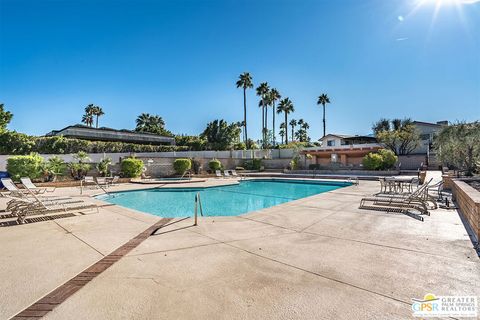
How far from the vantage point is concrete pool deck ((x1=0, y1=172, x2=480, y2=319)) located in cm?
250

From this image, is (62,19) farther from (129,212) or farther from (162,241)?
(162,241)

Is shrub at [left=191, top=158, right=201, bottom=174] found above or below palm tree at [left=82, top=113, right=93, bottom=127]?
below

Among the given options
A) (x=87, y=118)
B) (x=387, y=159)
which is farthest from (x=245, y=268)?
(x=87, y=118)

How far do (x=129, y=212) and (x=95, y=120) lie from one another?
5604 cm

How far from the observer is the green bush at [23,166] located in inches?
594

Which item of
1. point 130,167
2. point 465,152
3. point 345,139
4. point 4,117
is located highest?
point 4,117

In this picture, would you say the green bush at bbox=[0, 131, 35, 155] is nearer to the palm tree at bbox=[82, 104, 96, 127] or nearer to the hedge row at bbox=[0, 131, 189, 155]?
the hedge row at bbox=[0, 131, 189, 155]

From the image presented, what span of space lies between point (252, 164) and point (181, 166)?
9500 mm

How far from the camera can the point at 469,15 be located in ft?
28.5

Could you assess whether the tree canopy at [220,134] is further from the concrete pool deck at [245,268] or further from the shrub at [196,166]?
the concrete pool deck at [245,268]

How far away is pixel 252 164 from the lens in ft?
96.3

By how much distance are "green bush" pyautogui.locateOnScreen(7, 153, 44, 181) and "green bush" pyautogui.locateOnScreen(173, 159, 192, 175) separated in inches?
394

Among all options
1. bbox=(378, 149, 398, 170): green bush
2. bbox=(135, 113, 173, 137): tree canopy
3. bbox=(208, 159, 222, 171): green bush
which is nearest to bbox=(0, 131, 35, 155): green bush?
bbox=(208, 159, 222, 171): green bush

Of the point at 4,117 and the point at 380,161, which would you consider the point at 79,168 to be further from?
the point at 380,161
